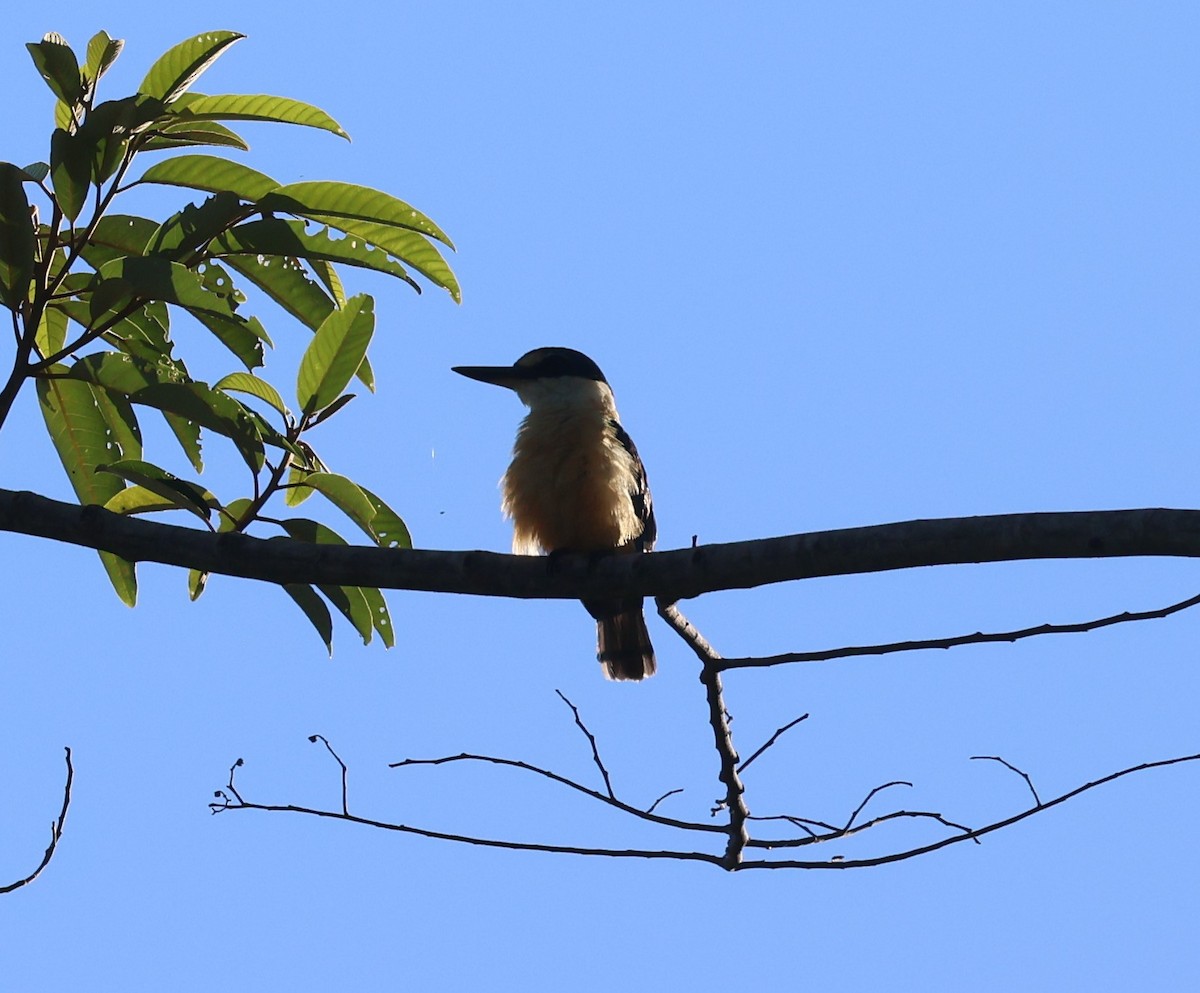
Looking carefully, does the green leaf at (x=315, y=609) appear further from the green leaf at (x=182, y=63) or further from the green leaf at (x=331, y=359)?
the green leaf at (x=182, y=63)

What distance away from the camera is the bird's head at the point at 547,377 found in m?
4.59

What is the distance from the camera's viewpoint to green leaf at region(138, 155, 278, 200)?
311cm

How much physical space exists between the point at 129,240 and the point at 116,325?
0.87ft

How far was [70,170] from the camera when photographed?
107 inches

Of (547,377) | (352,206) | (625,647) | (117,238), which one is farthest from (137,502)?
(547,377)

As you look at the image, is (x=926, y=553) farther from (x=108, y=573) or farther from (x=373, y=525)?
(x=108, y=573)

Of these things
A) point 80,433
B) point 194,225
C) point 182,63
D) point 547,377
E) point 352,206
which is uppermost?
point 547,377

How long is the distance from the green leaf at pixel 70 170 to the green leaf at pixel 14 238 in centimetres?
8

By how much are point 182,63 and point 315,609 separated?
120 centimetres

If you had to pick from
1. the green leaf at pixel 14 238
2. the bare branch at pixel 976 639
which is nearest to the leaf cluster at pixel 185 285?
the green leaf at pixel 14 238

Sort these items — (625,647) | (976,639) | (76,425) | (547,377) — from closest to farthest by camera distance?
1. (976,639)
2. (76,425)
3. (625,647)
4. (547,377)

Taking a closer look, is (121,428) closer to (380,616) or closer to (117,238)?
(117,238)

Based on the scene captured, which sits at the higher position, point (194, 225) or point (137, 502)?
point (194, 225)

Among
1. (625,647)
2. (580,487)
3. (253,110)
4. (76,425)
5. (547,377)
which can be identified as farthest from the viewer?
(547,377)
